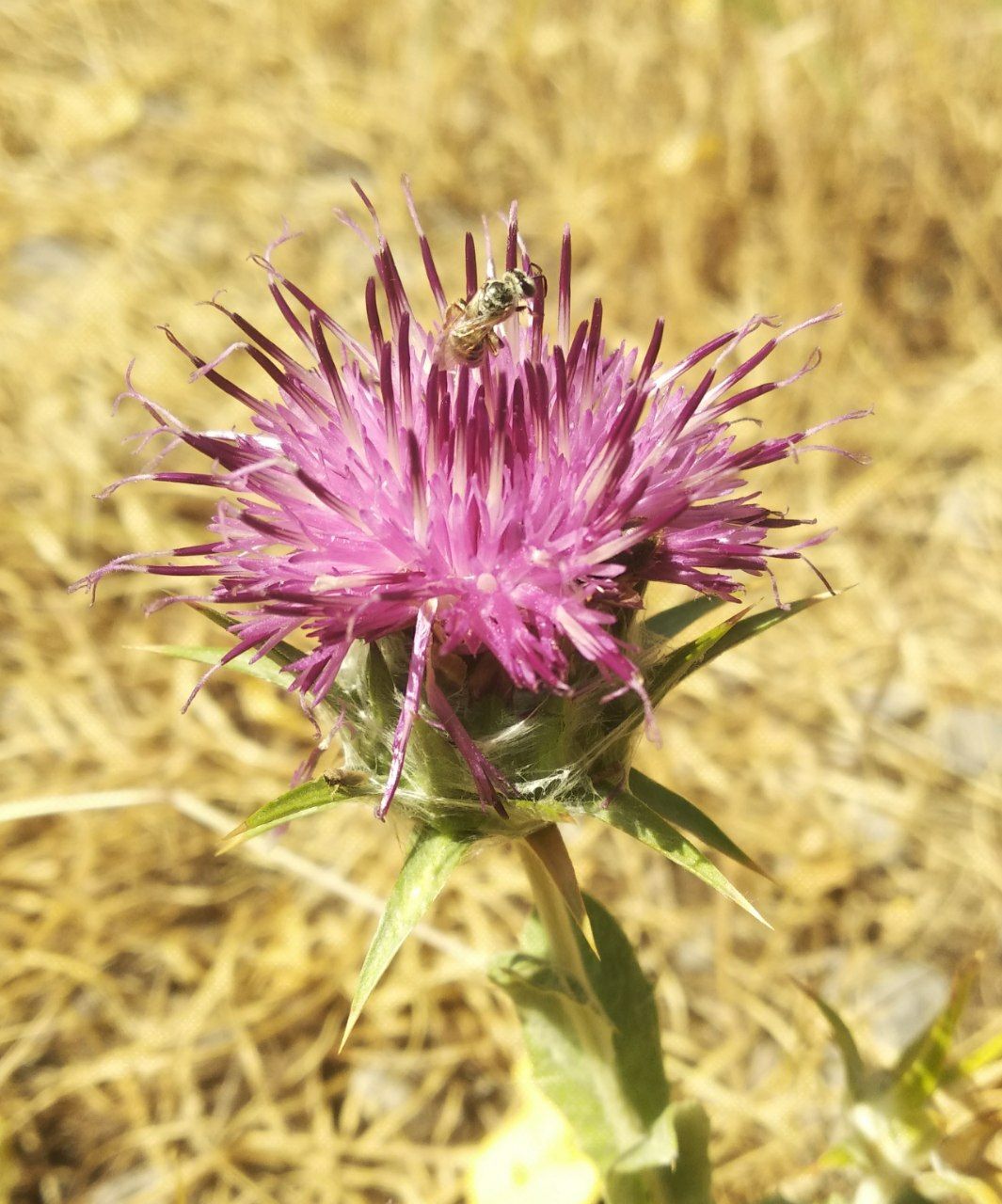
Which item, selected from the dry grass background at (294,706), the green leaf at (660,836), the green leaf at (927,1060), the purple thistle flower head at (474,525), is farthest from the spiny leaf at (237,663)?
the green leaf at (927,1060)

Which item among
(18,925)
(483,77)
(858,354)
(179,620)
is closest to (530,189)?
(483,77)

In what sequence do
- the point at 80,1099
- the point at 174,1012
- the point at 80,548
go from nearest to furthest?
the point at 80,1099
the point at 174,1012
the point at 80,548

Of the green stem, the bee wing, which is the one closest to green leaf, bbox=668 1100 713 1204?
the green stem

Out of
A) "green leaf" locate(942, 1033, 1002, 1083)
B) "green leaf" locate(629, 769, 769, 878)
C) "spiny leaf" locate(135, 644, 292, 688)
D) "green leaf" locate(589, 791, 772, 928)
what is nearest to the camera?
"green leaf" locate(589, 791, 772, 928)

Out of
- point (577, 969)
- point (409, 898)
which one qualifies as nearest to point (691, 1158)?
point (577, 969)

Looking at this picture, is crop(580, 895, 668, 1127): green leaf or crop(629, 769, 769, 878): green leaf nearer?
crop(629, 769, 769, 878): green leaf

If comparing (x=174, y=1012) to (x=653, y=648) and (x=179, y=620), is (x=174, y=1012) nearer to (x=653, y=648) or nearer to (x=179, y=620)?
(x=179, y=620)

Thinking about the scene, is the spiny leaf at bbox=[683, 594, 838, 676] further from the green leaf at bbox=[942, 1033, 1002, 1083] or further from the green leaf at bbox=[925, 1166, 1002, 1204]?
the green leaf at bbox=[925, 1166, 1002, 1204]
